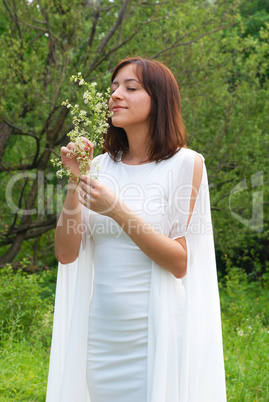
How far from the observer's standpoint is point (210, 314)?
198 centimetres

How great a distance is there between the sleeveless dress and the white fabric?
30mm

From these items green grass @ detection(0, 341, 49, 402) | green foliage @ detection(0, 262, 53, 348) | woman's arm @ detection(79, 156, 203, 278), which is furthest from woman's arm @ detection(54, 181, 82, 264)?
green foliage @ detection(0, 262, 53, 348)

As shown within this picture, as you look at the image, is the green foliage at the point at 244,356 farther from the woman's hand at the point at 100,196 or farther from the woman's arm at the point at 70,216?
the woman's hand at the point at 100,196

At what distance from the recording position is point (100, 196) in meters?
1.75

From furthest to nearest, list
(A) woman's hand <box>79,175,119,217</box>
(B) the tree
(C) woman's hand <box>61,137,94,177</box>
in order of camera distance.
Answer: (B) the tree
(C) woman's hand <box>61,137,94,177</box>
(A) woman's hand <box>79,175,119,217</box>

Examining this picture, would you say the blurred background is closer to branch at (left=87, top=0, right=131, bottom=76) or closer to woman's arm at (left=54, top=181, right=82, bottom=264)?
branch at (left=87, top=0, right=131, bottom=76)

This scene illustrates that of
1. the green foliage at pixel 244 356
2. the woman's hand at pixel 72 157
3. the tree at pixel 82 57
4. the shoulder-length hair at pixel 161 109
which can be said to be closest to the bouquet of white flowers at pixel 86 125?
the woman's hand at pixel 72 157

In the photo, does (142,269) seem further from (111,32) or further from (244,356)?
(111,32)

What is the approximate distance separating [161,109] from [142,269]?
2.11 feet

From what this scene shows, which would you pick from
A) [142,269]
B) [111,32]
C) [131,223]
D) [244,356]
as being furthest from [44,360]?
[111,32]

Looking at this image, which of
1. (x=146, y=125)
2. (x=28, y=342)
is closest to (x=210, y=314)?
(x=146, y=125)

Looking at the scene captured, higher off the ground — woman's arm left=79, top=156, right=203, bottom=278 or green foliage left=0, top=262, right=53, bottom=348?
woman's arm left=79, top=156, right=203, bottom=278

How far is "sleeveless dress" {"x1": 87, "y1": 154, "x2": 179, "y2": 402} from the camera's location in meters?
1.82

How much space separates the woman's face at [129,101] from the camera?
6.42 ft
